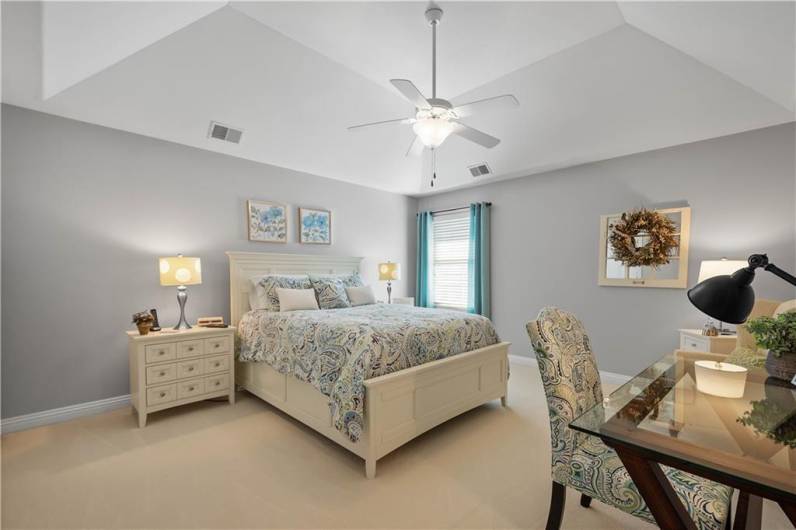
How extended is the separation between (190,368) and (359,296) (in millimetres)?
1815

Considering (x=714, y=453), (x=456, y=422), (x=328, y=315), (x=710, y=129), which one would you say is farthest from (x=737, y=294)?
(x=710, y=129)

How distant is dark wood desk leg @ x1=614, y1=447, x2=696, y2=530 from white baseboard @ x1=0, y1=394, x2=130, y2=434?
3968mm

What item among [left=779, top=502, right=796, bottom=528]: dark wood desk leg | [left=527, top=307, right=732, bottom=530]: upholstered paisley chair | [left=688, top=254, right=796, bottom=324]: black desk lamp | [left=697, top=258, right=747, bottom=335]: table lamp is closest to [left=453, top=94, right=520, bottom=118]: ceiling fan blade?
[left=527, top=307, right=732, bottom=530]: upholstered paisley chair

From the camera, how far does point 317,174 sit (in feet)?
15.5

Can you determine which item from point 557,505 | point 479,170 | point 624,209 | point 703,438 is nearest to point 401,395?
point 557,505

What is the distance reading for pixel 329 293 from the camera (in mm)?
3896

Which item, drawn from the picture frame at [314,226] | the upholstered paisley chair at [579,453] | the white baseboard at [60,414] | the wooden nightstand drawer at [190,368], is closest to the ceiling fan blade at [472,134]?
the upholstered paisley chair at [579,453]

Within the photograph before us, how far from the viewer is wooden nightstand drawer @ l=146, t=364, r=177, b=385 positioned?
2.92 m

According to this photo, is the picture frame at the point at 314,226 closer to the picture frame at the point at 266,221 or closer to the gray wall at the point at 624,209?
the picture frame at the point at 266,221

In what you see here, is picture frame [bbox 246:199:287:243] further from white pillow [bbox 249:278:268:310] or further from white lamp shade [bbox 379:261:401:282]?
white lamp shade [bbox 379:261:401:282]

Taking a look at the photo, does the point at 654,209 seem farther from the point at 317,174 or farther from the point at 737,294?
the point at 317,174

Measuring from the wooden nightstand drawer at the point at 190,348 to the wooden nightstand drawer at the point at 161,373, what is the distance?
11cm

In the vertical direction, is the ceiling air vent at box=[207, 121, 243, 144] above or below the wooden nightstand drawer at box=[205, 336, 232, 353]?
above

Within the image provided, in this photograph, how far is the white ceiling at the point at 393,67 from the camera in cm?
232
